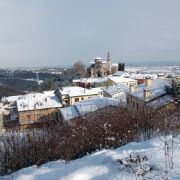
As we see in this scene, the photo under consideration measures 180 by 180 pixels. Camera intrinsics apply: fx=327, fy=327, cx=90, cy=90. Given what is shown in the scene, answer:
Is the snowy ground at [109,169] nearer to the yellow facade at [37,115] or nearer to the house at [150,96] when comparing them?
the house at [150,96]

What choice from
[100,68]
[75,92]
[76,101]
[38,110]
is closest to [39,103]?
[38,110]

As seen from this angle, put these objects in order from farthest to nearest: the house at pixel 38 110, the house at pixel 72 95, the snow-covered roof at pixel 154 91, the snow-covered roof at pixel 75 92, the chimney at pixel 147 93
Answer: the snow-covered roof at pixel 75 92
the house at pixel 72 95
the house at pixel 38 110
the chimney at pixel 147 93
the snow-covered roof at pixel 154 91

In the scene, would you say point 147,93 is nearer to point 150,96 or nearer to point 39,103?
point 150,96

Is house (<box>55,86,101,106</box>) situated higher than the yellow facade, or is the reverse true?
house (<box>55,86,101,106</box>)

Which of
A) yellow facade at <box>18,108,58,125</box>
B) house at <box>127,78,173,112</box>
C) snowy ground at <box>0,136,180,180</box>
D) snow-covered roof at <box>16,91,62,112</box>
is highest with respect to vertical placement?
snowy ground at <box>0,136,180,180</box>

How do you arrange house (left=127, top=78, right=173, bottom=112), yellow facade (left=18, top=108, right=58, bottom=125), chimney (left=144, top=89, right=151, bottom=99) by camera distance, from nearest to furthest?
house (left=127, top=78, right=173, bottom=112), chimney (left=144, top=89, right=151, bottom=99), yellow facade (left=18, top=108, right=58, bottom=125)

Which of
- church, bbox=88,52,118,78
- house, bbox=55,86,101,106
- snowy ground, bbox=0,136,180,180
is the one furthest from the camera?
church, bbox=88,52,118,78

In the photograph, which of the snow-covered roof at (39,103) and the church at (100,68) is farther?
the church at (100,68)

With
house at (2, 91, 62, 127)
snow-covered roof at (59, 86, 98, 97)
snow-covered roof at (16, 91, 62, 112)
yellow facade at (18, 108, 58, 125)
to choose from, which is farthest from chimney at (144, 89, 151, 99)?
snow-covered roof at (59, 86, 98, 97)

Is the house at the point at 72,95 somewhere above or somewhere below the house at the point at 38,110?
above

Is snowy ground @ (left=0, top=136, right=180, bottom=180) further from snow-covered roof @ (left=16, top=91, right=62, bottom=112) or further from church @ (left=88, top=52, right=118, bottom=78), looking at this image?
church @ (left=88, top=52, right=118, bottom=78)

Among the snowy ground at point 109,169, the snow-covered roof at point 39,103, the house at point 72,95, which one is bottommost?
the snow-covered roof at point 39,103

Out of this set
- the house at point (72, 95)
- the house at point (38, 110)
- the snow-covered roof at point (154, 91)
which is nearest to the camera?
the snow-covered roof at point (154, 91)

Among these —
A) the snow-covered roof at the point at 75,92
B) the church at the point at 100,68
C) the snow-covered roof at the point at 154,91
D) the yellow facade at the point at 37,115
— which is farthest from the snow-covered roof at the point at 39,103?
the church at the point at 100,68
